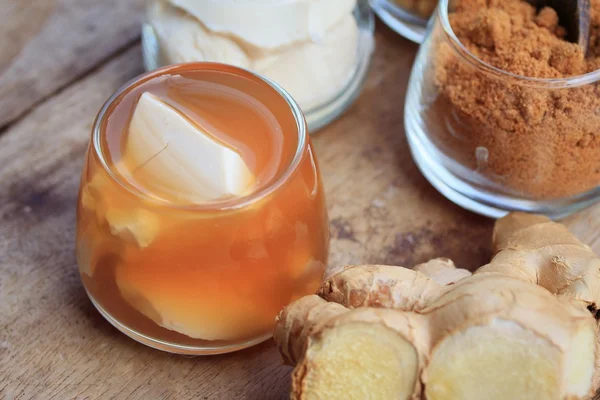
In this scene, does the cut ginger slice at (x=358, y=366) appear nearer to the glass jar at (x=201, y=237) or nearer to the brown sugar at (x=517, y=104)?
the glass jar at (x=201, y=237)

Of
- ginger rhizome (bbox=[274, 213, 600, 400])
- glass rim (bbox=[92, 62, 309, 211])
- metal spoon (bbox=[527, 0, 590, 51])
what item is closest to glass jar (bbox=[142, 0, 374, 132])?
glass rim (bbox=[92, 62, 309, 211])

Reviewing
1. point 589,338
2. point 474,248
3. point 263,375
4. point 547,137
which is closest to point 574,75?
point 547,137

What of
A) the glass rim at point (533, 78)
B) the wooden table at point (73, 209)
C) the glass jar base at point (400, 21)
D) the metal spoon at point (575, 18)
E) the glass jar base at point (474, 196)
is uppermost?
the metal spoon at point (575, 18)

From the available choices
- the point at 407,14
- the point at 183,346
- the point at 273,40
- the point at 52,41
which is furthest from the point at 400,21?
the point at 183,346

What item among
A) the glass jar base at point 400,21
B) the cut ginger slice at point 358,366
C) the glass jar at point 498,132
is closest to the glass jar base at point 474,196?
the glass jar at point 498,132

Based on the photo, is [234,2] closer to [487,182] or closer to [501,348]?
[487,182]

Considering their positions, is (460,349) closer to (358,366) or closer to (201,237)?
(358,366)
